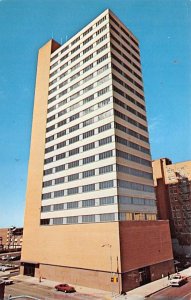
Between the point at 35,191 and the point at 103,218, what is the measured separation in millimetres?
24817

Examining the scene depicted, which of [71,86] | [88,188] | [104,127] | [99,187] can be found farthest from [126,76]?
[88,188]

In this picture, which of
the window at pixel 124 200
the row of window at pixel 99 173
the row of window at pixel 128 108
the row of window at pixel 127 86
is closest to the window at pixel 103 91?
the row of window at pixel 128 108

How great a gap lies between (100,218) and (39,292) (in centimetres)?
1646

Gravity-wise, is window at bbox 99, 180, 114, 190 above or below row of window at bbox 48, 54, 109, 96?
below

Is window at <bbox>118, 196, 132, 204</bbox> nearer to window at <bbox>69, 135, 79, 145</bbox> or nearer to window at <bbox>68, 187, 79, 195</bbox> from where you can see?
window at <bbox>68, 187, 79, 195</bbox>

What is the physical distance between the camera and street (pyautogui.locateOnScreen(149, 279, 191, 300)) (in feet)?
121

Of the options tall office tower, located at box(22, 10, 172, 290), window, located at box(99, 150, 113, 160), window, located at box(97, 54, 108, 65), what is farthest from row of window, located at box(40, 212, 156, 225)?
window, located at box(97, 54, 108, 65)

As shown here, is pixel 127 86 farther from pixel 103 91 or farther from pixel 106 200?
pixel 106 200

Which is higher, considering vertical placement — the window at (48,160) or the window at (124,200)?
the window at (48,160)

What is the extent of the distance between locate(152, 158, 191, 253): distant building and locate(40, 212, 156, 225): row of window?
4261cm

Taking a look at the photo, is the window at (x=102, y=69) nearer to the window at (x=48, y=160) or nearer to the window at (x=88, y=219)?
the window at (x=48, y=160)

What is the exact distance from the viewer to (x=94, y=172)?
174 ft

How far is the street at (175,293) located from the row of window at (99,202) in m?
16.3

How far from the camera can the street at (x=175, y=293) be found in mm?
37031
